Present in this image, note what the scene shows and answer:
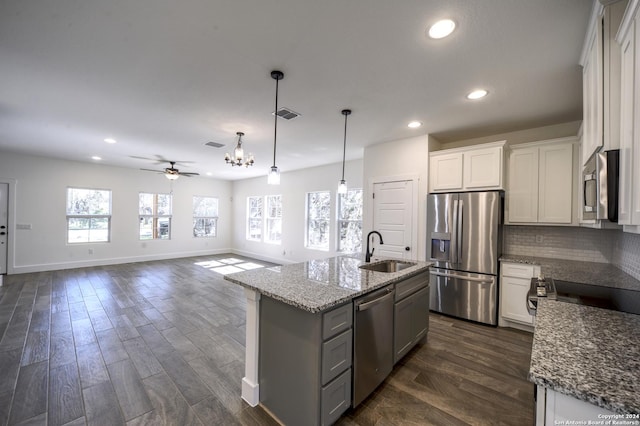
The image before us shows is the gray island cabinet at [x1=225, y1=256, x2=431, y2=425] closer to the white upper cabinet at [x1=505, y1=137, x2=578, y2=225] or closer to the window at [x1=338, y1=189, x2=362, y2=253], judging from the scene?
the white upper cabinet at [x1=505, y1=137, x2=578, y2=225]

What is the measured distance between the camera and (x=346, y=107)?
Answer: 2990 millimetres

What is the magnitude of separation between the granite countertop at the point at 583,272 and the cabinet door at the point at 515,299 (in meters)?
0.26

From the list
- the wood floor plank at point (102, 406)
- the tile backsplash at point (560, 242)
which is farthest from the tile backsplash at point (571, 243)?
the wood floor plank at point (102, 406)

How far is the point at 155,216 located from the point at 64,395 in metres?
6.54

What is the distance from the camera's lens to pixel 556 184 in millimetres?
3131

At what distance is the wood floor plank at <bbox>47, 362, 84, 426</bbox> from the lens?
70.8 inches

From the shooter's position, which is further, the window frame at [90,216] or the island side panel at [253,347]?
the window frame at [90,216]

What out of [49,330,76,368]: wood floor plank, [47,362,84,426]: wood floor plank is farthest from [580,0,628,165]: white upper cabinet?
[49,330,76,368]: wood floor plank

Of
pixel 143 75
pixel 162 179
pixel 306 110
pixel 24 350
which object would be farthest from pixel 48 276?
pixel 306 110

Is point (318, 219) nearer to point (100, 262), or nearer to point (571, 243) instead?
point (571, 243)

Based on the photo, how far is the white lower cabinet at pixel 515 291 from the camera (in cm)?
312

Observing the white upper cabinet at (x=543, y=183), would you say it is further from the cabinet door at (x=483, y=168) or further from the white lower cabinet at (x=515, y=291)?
the white lower cabinet at (x=515, y=291)

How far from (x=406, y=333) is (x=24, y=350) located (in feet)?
12.7

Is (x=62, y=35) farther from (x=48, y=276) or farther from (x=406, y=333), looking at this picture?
(x=48, y=276)
